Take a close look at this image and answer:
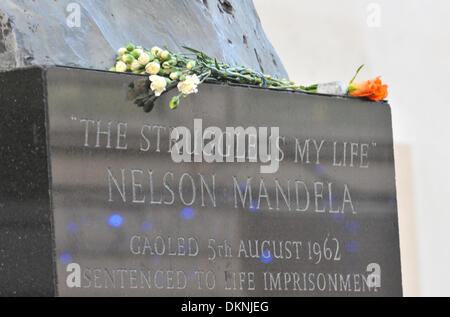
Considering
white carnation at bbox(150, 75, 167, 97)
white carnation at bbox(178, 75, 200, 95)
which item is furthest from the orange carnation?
white carnation at bbox(150, 75, 167, 97)

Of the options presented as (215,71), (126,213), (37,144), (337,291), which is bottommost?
(337,291)

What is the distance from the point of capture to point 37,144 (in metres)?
2.92

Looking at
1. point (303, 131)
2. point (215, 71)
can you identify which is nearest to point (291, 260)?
point (303, 131)

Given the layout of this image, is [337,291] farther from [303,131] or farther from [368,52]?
[368,52]

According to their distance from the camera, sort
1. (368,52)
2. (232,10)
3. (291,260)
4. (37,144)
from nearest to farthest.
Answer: (37,144)
(291,260)
(232,10)
(368,52)

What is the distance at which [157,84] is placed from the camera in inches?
122

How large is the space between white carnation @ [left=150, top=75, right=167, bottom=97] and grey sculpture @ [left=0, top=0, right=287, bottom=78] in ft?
0.90

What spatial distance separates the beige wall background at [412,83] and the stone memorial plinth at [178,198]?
167 inches

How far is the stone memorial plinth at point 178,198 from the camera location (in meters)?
2.92

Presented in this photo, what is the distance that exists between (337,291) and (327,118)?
579 millimetres

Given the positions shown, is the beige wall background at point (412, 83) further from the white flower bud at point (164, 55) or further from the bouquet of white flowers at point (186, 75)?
the white flower bud at point (164, 55)

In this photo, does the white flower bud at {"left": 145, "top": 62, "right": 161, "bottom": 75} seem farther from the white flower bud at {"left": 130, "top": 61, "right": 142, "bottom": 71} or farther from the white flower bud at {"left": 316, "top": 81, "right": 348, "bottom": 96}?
the white flower bud at {"left": 316, "top": 81, "right": 348, "bottom": 96}

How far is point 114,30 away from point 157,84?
18.9 inches

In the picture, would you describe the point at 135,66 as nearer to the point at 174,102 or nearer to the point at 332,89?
the point at 174,102
